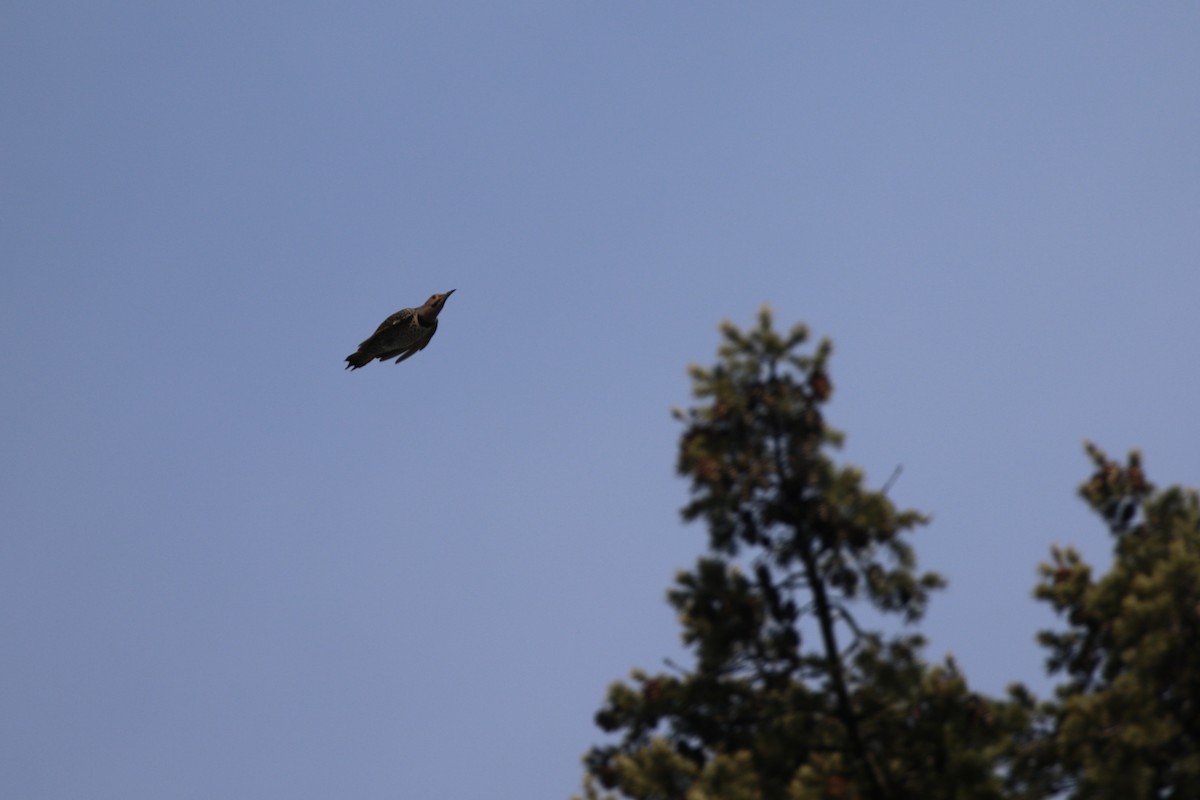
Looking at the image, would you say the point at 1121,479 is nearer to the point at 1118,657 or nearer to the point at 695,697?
the point at 1118,657

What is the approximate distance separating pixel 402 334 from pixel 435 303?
71cm

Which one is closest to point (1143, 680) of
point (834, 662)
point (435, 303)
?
point (834, 662)

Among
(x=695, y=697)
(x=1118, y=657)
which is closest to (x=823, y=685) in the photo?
(x=695, y=697)

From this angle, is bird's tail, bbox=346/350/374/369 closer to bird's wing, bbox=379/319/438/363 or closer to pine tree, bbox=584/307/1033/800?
bird's wing, bbox=379/319/438/363

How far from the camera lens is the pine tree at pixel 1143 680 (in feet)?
56.4

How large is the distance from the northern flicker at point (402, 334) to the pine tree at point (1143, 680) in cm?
1106

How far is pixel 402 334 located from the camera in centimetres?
2527

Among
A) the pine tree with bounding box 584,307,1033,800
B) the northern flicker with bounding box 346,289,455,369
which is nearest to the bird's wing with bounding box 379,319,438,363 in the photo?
the northern flicker with bounding box 346,289,455,369

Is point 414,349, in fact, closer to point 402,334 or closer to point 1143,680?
point 402,334

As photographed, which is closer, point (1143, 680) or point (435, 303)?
point (1143, 680)

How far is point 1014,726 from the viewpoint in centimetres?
1838

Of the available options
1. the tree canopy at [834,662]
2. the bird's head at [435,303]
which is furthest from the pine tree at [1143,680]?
the bird's head at [435,303]

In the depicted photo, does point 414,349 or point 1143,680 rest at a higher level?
point 414,349

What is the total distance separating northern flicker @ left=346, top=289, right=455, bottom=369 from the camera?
82.1 ft
